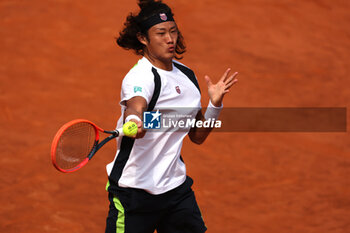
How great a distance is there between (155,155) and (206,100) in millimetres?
4857

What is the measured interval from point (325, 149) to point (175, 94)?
Result: 440 cm

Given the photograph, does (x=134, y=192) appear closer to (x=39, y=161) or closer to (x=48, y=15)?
(x=39, y=161)

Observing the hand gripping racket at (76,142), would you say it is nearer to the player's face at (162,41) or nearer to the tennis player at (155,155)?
the tennis player at (155,155)

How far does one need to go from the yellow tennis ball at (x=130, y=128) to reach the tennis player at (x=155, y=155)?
322 millimetres

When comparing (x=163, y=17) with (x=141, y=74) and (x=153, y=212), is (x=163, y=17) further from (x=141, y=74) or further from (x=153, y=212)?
(x=153, y=212)

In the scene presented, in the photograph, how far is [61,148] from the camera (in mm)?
3473

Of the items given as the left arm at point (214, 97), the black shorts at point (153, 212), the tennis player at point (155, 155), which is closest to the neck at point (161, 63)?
the tennis player at point (155, 155)

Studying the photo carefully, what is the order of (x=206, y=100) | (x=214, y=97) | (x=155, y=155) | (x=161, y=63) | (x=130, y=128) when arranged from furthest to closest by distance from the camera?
(x=206, y=100), (x=214, y=97), (x=161, y=63), (x=155, y=155), (x=130, y=128)

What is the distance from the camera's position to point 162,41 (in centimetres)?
397

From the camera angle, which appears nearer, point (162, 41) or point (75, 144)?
point (75, 144)

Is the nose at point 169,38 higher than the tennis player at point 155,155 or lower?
higher

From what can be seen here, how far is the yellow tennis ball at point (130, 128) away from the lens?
3389 mm

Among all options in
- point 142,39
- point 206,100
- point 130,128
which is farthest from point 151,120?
point 206,100

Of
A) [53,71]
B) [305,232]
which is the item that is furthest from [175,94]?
[53,71]
